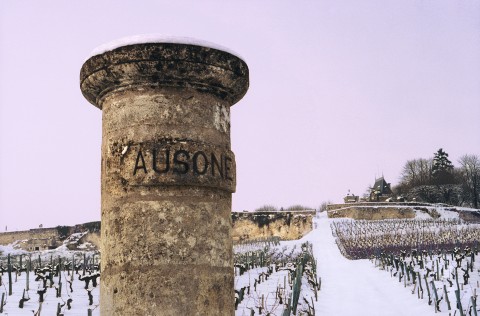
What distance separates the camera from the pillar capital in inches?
105

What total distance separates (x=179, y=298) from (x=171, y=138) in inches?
31.6

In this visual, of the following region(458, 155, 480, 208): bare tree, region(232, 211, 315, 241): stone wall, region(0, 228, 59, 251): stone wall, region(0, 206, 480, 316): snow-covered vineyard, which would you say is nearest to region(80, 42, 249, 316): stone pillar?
region(0, 206, 480, 316): snow-covered vineyard

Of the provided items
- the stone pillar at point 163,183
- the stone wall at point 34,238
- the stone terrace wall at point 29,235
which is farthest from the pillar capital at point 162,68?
the stone terrace wall at point 29,235

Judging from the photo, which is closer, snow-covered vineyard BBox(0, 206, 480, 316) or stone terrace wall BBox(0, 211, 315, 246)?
snow-covered vineyard BBox(0, 206, 480, 316)

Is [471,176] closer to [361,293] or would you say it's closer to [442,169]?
[442,169]

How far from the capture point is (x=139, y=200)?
268 centimetres

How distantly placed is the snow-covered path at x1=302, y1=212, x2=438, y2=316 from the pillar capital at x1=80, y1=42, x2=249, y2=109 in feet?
26.0

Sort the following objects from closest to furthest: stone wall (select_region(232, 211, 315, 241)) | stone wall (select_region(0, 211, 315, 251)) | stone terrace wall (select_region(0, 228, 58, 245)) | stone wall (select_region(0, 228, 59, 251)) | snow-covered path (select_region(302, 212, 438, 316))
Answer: snow-covered path (select_region(302, 212, 438, 316)), stone wall (select_region(0, 211, 315, 251)), stone wall (select_region(232, 211, 315, 241)), stone wall (select_region(0, 228, 59, 251)), stone terrace wall (select_region(0, 228, 58, 245))

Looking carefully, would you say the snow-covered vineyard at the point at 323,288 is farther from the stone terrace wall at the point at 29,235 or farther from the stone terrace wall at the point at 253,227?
the stone terrace wall at the point at 29,235

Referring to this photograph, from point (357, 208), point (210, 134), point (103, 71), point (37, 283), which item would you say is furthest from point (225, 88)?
point (357, 208)

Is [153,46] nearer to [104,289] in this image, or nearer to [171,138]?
[171,138]

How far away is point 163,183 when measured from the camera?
2670 mm

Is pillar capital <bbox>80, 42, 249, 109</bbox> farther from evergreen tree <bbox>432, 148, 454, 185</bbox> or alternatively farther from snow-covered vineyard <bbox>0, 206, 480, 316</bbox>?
evergreen tree <bbox>432, 148, 454, 185</bbox>

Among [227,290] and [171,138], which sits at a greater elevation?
[171,138]
